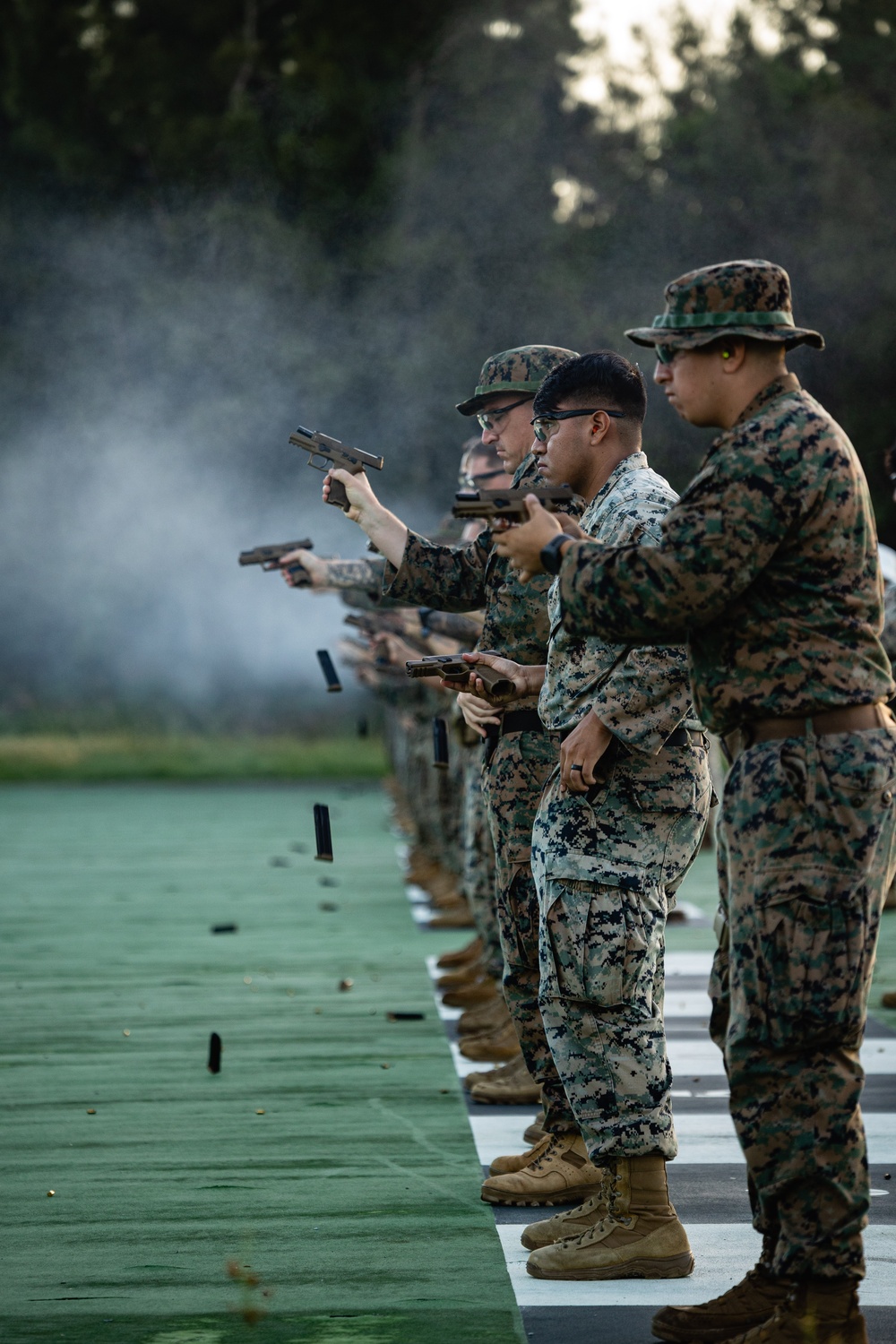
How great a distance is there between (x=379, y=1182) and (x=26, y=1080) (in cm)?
157

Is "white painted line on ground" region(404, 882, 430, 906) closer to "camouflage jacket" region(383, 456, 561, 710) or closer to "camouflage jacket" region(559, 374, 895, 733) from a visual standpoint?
"camouflage jacket" region(383, 456, 561, 710)

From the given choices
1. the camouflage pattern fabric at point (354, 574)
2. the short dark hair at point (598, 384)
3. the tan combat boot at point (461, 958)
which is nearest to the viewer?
the short dark hair at point (598, 384)

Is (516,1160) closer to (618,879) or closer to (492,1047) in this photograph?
(618,879)

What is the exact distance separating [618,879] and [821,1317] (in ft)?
2.91

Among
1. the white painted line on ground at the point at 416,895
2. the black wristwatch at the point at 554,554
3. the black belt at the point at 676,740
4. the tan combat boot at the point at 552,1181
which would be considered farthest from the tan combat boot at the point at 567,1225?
the white painted line on ground at the point at 416,895

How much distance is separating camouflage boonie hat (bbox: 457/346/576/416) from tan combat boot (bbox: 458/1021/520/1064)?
2.02 meters

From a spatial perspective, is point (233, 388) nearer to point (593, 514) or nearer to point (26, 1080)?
point (26, 1080)

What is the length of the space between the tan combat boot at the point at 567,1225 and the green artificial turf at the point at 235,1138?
9cm

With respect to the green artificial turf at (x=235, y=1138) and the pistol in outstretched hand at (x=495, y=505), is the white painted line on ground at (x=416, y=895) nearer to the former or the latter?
the green artificial turf at (x=235, y=1138)

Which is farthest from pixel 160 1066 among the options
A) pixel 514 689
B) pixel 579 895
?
pixel 579 895

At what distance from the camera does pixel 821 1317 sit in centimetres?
269

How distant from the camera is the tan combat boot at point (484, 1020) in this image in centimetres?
568

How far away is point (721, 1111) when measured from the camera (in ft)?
15.7

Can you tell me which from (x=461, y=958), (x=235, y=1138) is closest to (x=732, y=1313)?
(x=235, y=1138)
